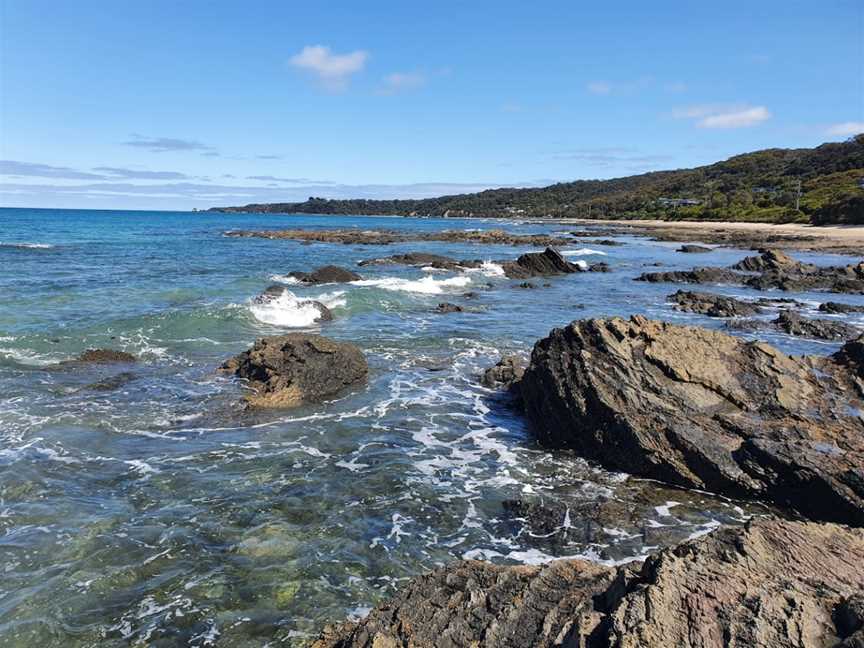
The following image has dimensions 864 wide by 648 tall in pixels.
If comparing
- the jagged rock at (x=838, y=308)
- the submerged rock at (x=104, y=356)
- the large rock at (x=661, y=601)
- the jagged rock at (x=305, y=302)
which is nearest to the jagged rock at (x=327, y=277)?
the jagged rock at (x=305, y=302)

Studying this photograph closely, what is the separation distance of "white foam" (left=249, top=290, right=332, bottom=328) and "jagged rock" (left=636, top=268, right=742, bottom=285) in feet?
76.0

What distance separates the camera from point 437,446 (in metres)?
11.2

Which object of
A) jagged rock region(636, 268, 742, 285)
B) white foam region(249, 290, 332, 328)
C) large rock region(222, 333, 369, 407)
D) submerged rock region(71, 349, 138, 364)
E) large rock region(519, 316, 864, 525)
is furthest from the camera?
jagged rock region(636, 268, 742, 285)

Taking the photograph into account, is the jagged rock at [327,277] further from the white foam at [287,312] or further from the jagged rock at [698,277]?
the jagged rock at [698,277]

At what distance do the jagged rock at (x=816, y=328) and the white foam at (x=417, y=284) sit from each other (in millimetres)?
16811

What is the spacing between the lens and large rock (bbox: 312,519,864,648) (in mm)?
3729

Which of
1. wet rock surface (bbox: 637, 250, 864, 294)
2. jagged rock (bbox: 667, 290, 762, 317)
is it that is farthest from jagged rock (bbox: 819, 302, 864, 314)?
wet rock surface (bbox: 637, 250, 864, 294)

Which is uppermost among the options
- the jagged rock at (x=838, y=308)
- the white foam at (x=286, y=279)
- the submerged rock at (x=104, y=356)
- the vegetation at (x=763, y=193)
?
the vegetation at (x=763, y=193)

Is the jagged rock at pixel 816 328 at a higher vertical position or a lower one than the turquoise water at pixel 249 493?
higher

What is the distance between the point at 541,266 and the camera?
42188 mm

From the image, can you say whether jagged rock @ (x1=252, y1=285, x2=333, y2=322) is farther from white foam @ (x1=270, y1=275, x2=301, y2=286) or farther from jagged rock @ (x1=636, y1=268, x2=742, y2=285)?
jagged rock @ (x1=636, y1=268, x2=742, y2=285)

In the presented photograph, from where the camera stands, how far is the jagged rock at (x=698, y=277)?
116 ft

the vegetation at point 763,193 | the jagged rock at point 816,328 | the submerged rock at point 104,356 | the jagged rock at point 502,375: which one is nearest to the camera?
the jagged rock at point 502,375

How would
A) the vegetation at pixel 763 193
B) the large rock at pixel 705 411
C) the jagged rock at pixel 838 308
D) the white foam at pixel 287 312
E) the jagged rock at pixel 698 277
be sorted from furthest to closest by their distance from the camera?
1. the vegetation at pixel 763 193
2. the jagged rock at pixel 698 277
3. the jagged rock at pixel 838 308
4. the white foam at pixel 287 312
5. the large rock at pixel 705 411
